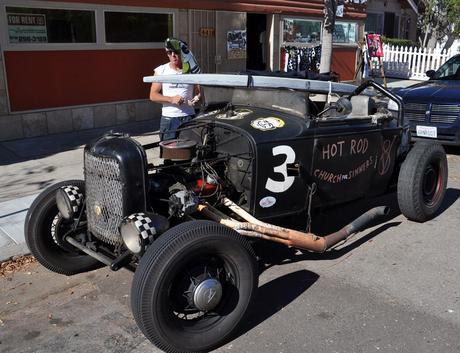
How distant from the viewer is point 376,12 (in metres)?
23.0

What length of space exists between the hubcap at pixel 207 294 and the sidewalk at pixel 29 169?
2.20 metres

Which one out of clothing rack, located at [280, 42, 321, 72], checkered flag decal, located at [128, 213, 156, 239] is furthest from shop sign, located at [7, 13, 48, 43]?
clothing rack, located at [280, 42, 321, 72]

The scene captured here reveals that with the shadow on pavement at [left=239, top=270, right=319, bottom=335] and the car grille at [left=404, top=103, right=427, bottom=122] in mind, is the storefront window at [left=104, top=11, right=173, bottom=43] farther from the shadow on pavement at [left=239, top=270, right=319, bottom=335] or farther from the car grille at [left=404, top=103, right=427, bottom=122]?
the shadow on pavement at [left=239, top=270, right=319, bottom=335]

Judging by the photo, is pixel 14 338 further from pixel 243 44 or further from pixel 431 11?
pixel 431 11

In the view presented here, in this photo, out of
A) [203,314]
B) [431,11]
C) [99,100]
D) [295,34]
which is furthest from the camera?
[431,11]

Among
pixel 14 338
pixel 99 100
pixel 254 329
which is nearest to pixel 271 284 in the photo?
pixel 254 329

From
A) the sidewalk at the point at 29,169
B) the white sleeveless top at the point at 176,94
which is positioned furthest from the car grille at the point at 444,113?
the sidewalk at the point at 29,169

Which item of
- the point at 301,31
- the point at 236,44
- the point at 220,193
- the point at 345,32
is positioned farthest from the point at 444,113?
the point at 345,32

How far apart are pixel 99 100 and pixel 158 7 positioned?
220cm

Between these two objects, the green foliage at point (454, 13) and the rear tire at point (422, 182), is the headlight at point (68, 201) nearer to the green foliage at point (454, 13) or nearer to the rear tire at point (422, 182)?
the rear tire at point (422, 182)

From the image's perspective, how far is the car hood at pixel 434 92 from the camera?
27.0ft

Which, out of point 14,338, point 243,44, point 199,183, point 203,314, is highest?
point 243,44

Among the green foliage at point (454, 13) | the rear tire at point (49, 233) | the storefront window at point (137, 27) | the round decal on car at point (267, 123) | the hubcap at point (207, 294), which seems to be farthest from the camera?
the green foliage at point (454, 13)

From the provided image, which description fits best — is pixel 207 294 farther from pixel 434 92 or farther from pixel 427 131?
pixel 434 92
